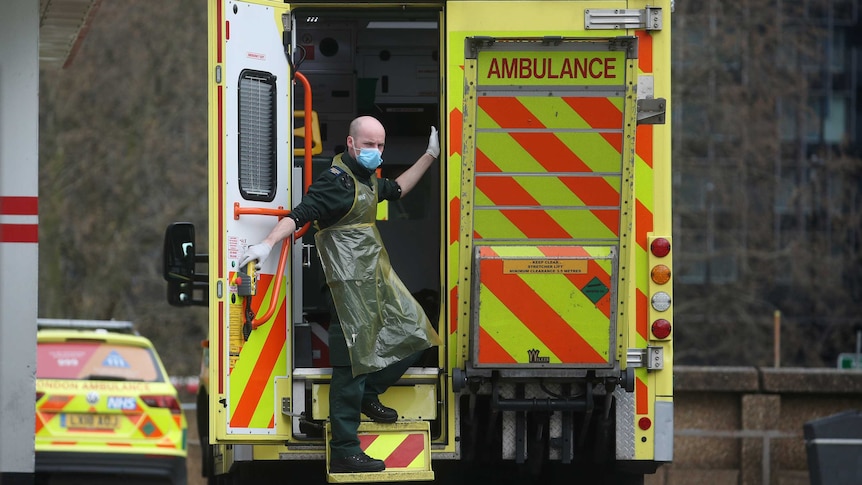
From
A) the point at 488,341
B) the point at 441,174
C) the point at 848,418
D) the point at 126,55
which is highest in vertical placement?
the point at 126,55

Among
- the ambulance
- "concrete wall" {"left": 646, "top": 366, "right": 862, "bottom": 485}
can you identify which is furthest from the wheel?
"concrete wall" {"left": 646, "top": 366, "right": 862, "bottom": 485}

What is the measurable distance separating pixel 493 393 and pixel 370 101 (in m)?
2.46

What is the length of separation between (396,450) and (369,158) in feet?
4.54

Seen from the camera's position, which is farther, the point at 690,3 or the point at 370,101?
the point at 690,3

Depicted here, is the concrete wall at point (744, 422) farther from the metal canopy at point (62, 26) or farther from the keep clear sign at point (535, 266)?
the metal canopy at point (62, 26)

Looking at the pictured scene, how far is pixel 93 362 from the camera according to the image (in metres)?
11.9

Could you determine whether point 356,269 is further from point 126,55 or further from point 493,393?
point 126,55

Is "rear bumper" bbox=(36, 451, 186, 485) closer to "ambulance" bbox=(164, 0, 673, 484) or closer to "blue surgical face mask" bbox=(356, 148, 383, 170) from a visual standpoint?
"ambulance" bbox=(164, 0, 673, 484)

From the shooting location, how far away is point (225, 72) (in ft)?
24.3

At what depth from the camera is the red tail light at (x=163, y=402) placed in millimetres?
11859

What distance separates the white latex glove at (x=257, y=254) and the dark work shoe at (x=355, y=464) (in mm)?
991

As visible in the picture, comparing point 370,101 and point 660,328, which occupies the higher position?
point 370,101

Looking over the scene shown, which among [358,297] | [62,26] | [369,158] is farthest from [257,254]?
[62,26]

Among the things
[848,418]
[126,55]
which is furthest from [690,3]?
[848,418]
